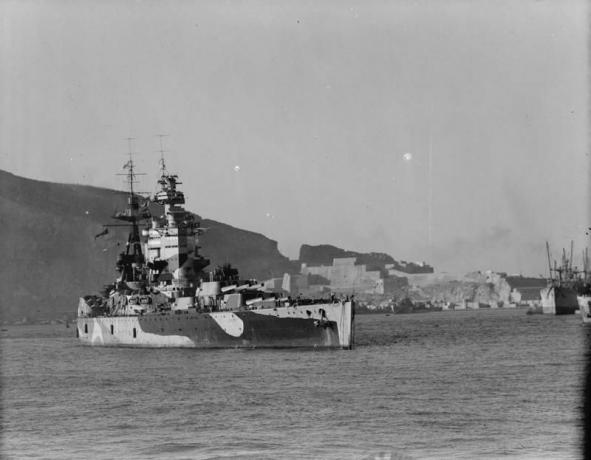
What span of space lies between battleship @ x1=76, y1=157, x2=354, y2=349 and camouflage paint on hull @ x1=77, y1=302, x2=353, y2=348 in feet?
0.15

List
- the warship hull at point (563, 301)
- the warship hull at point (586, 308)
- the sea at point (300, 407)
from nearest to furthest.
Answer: the sea at point (300, 407), the warship hull at point (586, 308), the warship hull at point (563, 301)

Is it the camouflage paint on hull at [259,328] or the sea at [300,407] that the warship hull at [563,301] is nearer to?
the sea at [300,407]

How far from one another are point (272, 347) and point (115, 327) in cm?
1521

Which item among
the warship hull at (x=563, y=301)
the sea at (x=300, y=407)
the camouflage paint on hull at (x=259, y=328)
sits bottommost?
the sea at (x=300, y=407)

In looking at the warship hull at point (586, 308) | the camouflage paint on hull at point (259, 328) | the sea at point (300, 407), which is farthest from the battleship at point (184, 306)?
the warship hull at point (586, 308)

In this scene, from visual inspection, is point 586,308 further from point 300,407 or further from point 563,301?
point 300,407

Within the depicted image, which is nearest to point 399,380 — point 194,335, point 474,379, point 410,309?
point 474,379

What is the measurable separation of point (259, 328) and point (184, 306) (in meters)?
6.73

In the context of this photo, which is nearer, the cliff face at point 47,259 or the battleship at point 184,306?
the battleship at point 184,306

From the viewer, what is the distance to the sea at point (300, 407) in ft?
70.0

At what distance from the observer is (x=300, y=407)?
1067 inches

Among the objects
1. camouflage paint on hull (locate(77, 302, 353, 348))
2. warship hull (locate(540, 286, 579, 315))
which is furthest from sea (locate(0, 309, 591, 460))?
warship hull (locate(540, 286, 579, 315))

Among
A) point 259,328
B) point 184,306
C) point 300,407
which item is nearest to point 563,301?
point 184,306

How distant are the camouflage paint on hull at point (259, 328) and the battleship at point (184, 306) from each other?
1.8 inches
